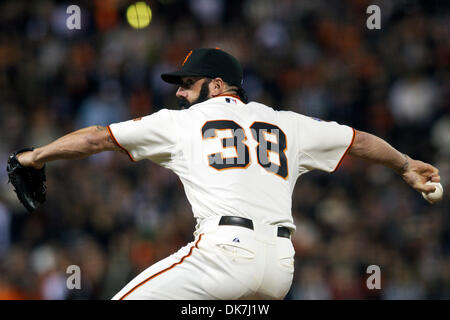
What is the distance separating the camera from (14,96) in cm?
907

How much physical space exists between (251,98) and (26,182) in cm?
531

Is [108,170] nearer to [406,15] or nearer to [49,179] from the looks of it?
[49,179]

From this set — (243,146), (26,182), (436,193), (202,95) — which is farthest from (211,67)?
(436,193)

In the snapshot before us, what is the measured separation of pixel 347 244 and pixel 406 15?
11.9 ft

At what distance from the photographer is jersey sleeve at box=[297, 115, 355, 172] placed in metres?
3.83

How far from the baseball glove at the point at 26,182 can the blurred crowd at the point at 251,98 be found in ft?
10.8

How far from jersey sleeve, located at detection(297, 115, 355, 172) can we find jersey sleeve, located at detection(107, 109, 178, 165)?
696 millimetres

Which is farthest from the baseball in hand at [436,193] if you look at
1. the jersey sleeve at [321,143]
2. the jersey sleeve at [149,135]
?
the jersey sleeve at [149,135]

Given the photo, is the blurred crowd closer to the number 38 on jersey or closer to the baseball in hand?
the baseball in hand

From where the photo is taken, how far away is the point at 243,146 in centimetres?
359

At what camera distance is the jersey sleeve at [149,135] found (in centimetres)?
356

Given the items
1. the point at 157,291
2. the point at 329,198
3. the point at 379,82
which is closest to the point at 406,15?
the point at 379,82

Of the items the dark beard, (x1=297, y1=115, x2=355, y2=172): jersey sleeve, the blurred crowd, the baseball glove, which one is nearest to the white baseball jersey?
(x1=297, y1=115, x2=355, y2=172): jersey sleeve

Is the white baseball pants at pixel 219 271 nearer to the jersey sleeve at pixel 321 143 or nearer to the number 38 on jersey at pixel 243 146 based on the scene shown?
the number 38 on jersey at pixel 243 146
